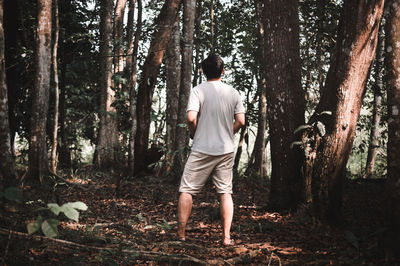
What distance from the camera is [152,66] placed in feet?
28.6

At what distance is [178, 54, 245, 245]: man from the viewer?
4.11 meters

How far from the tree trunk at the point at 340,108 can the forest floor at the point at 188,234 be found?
419mm

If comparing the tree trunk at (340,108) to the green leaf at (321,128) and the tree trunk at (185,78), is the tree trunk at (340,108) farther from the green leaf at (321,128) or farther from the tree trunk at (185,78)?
the tree trunk at (185,78)

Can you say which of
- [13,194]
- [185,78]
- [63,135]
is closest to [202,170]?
[13,194]

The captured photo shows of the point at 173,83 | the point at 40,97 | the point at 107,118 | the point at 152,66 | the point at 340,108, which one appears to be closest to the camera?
the point at 340,108

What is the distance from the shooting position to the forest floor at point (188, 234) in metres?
3.18

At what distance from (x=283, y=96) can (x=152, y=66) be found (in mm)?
4353

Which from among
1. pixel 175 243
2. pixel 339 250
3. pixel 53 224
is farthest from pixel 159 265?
pixel 339 250

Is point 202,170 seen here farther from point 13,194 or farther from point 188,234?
point 13,194

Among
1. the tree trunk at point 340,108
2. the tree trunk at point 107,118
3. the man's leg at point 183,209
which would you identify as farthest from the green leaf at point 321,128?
the tree trunk at point 107,118

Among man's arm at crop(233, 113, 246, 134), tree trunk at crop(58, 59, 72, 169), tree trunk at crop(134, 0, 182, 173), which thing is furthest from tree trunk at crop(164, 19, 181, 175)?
man's arm at crop(233, 113, 246, 134)

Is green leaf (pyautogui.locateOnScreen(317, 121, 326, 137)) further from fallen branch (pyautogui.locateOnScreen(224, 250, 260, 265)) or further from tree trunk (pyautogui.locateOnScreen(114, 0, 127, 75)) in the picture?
tree trunk (pyautogui.locateOnScreen(114, 0, 127, 75))

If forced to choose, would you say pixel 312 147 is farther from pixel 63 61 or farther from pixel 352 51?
pixel 63 61

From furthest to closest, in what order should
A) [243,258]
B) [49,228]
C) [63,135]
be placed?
[63,135] → [243,258] → [49,228]
